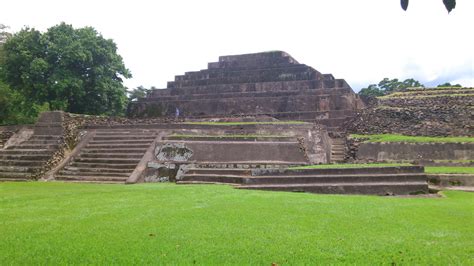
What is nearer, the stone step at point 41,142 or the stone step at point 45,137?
the stone step at point 41,142

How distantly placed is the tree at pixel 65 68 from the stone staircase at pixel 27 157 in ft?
17.8

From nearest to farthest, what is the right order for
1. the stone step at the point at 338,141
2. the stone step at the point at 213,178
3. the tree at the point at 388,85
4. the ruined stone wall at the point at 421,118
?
the stone step at the point at 213,178 < the ruined stone wall at the point at 421,118 < the stone step at the point at 338,141 < the tree at the point at 388,85

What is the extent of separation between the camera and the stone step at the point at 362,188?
980 centimetres

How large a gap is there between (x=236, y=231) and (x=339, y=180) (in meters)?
6.11

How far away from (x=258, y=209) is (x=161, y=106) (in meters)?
17.8

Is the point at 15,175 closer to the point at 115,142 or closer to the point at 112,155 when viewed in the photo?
the point at 112,155

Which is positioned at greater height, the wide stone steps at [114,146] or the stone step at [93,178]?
the wide stone steps at [114,146]

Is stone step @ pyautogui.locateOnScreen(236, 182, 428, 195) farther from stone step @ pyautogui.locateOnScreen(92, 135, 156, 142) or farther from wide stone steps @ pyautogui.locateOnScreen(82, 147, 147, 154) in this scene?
stone step @ pyautogui.locateOnScreen(92, 135, 156, 142)

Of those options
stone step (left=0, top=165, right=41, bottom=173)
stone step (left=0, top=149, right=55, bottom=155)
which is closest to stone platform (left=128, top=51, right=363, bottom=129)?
stone step (left=0, top=149, right=55, bottom=155)

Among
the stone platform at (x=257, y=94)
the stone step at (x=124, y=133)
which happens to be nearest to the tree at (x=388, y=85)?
the stone platform at (x=257, y=94)

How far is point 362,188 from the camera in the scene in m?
10.0

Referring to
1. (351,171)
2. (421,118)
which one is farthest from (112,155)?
(421,118)

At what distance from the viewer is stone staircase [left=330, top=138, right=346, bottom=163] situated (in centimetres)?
1588

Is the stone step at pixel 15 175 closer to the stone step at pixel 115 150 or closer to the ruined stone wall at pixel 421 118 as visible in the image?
the stone step at pixel 115 150
